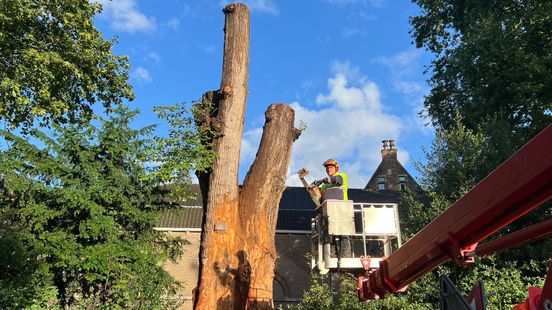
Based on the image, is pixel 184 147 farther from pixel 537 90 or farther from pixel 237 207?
pixel 537 90

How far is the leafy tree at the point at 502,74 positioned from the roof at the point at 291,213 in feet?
29.0

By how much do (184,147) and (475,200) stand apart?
16.3 feet

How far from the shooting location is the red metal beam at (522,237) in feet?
9.79

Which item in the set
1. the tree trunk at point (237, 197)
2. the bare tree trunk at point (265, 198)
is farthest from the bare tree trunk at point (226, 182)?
the bare tree trunk at point (265, 198)

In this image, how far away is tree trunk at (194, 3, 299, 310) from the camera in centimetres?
573

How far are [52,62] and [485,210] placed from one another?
11471 mm

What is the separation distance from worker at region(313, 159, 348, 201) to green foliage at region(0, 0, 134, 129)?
724 centimetres

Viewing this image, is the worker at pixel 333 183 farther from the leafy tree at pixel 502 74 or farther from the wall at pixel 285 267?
the wall at pixel 285 267

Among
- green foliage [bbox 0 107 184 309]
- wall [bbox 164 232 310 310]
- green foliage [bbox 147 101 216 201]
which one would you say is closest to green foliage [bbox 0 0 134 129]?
green foliage [bbox 0 107 184 309]

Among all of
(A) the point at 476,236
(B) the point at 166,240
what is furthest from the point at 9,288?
(A) the point at 476,236

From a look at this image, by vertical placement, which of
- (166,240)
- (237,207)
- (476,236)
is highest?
(166,240)

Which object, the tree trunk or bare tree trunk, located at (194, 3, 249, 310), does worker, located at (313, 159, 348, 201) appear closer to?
the tree trunk

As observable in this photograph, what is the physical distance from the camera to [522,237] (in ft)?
10.2

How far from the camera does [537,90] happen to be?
568 inches
